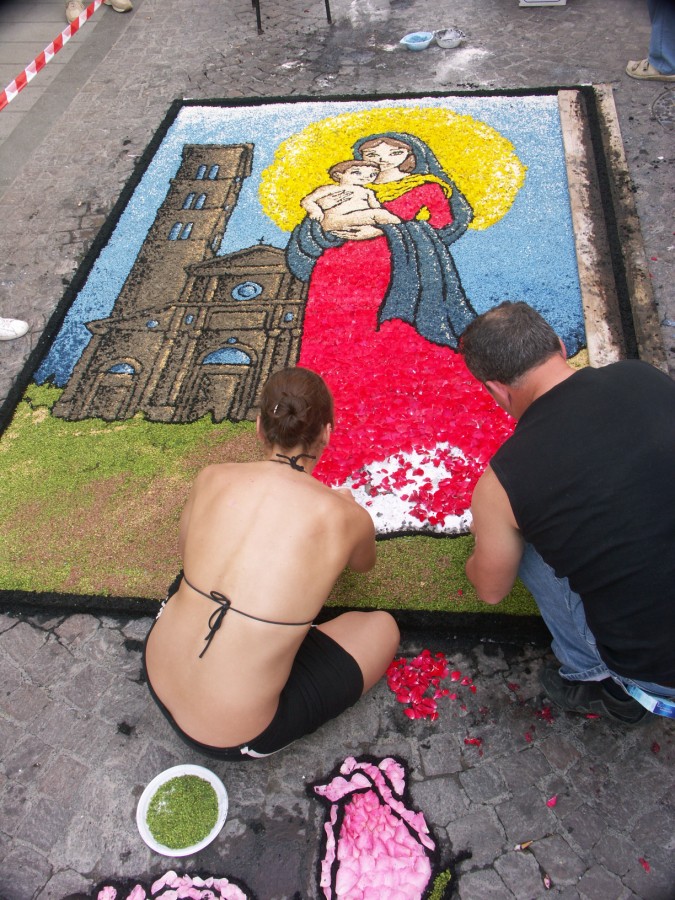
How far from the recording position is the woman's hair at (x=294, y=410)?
200cm

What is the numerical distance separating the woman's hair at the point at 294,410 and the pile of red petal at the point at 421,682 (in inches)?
39.0

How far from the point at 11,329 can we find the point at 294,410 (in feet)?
8.70

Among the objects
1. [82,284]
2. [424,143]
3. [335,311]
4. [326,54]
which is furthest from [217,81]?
[335,311]

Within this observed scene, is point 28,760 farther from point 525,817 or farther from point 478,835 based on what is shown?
point 525,817

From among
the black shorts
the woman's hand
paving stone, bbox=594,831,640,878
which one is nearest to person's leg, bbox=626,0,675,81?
the woman's hand

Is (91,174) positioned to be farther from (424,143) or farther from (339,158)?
(424,143)

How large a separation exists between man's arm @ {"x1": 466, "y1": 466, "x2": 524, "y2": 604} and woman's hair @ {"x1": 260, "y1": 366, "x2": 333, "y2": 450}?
0.53 m

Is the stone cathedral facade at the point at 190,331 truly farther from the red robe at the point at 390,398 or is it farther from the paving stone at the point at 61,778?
the paving stone at the point at 61,778

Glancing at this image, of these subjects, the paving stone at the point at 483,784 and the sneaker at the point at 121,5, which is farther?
the sneaker at the point at 121,5

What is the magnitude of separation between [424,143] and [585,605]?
150 inches

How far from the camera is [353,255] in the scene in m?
4.07

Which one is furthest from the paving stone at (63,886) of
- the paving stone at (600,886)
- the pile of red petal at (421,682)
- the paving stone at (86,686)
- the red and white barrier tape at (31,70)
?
the red and white barrier tape at (31,70)

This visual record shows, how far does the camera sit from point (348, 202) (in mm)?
4383

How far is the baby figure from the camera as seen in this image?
4246 mm
